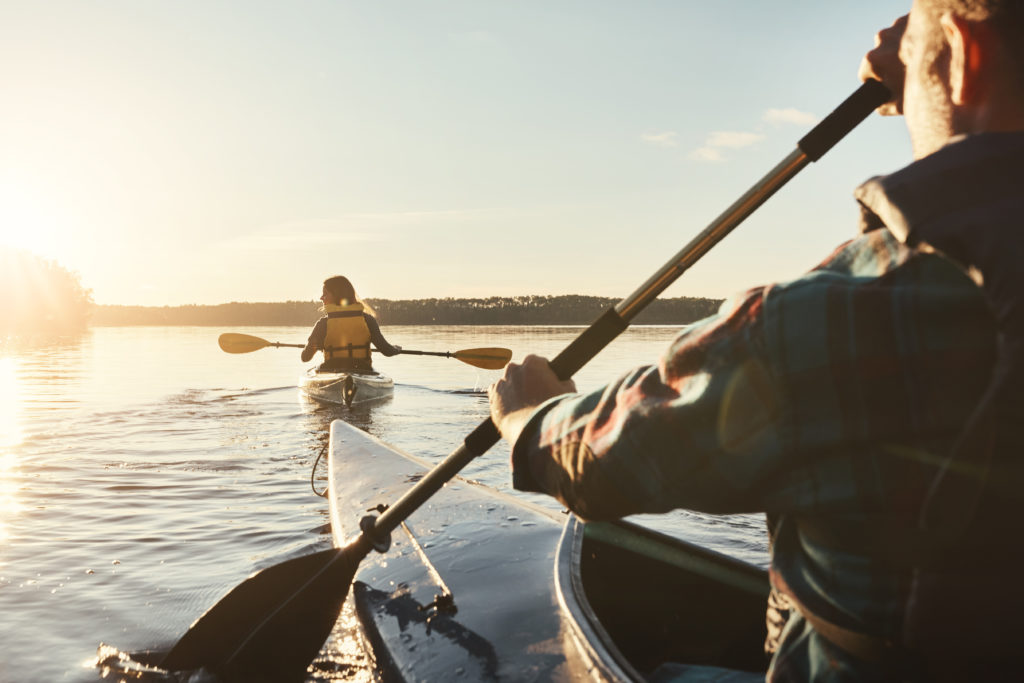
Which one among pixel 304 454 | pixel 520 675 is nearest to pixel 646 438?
pixel 520 675

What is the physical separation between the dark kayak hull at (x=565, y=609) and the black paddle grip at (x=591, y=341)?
778mm

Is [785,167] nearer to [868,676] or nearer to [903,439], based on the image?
[903,439]

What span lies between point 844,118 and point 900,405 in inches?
44.5

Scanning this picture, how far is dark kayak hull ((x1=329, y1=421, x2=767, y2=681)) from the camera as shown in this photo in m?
2.35

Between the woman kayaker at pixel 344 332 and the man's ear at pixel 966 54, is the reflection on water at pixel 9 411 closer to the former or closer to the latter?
the woman kayaker at pixel 344 332

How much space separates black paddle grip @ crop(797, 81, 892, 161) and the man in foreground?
2.09 ft

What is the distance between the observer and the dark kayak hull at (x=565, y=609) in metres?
2.35

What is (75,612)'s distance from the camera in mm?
4422

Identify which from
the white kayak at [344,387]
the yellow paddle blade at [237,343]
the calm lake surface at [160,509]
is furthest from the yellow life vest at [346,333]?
the yellow paddle blade at [237,343]

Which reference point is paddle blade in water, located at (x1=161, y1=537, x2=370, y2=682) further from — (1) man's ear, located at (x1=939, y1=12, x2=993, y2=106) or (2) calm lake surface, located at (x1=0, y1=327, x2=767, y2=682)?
(1) man's ear, located at (x1=939, y1=12, x2=993, y2=106)

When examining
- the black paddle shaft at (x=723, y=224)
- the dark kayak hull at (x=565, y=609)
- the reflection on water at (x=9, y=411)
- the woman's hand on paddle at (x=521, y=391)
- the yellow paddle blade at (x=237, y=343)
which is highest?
the black paddle shaft at (x=723, y=224)

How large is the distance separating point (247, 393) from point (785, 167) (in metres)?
17.1

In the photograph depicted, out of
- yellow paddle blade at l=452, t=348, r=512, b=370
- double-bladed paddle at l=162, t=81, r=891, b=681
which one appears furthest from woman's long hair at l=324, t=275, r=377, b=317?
double-bladed paddle at l=162, t=81, r=891, b=681

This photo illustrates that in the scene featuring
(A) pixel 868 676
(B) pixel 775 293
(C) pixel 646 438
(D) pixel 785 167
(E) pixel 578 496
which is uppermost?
(D) pixel 785 167
